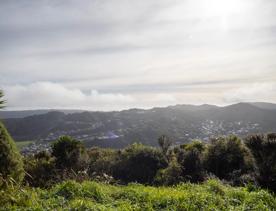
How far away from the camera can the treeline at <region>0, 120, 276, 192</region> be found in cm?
1409

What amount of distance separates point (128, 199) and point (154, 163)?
19678 millimetres

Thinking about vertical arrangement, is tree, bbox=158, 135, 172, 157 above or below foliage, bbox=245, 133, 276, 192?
below

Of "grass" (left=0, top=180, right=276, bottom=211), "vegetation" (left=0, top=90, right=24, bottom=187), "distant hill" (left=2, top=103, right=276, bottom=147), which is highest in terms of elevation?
"vegetation" (left=0, top=90, right=24, bottom=187)

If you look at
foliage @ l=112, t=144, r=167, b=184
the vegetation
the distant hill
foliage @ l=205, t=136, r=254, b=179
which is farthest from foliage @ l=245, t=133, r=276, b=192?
the distant hill

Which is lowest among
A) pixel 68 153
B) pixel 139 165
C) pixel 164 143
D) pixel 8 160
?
pixel 139 165

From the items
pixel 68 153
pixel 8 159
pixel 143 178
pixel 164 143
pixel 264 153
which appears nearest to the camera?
pixel 8 159

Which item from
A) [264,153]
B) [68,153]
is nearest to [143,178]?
[68,153]

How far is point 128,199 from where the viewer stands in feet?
30.8

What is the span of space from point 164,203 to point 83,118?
18666 centimetres

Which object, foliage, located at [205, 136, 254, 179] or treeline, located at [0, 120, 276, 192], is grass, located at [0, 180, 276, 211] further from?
foliage, located at [205, 136, 254, 179]

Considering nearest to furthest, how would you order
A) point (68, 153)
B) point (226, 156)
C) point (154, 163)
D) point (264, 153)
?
point (264, 153)
point (226, 156)
point (68, 153)
point (154, 163)

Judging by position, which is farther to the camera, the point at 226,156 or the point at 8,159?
the point at 226,156

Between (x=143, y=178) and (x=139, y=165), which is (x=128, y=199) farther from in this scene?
(x=139, y=165)

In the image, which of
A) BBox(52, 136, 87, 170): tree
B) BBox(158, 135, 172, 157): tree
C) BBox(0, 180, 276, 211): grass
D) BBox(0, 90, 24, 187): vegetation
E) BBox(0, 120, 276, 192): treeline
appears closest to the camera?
BBox(0, 180, 276, 211): grass
